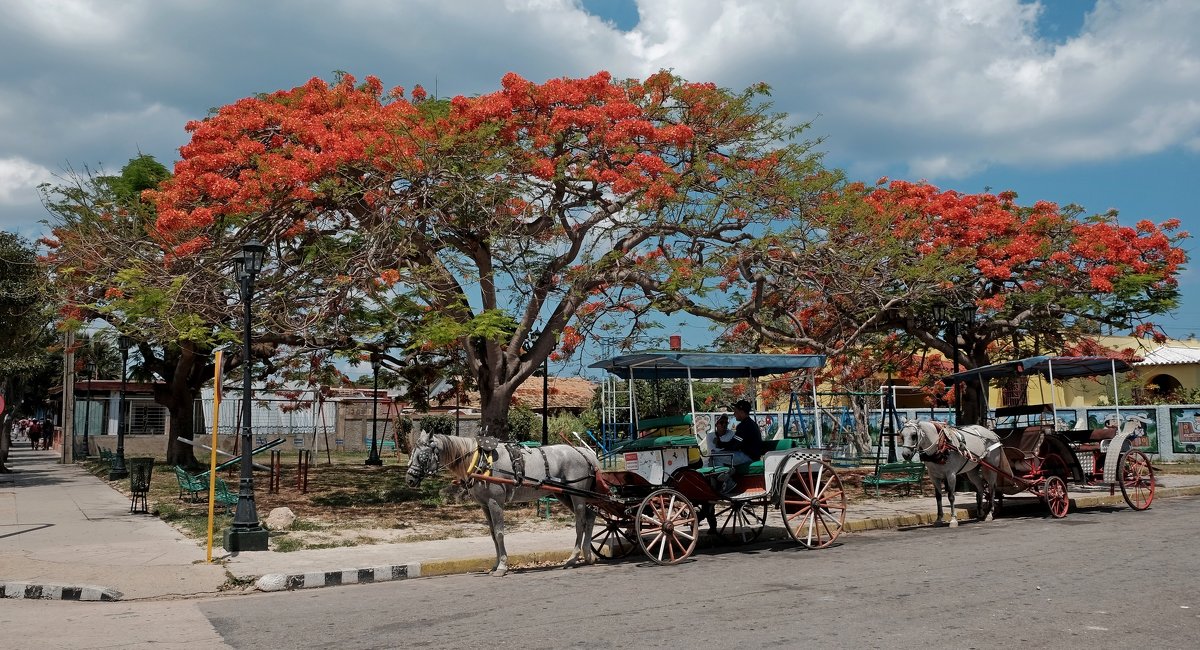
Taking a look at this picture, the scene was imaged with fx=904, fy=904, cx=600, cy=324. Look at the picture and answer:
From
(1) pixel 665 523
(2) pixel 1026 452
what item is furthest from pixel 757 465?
(2) pixel 1026 452

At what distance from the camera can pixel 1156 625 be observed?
7086 millimetres

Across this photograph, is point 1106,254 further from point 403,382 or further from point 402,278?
point 403,382

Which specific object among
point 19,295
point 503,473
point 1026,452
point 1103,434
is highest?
point 19,295

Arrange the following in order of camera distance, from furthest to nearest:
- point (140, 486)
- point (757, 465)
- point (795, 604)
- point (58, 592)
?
1. point (140, 486)
2. point (757, 465)
3. point (58, 592)
4. point (795, 604)

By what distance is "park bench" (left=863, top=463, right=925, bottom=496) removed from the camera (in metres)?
17.4

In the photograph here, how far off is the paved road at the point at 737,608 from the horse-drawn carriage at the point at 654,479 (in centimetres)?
58

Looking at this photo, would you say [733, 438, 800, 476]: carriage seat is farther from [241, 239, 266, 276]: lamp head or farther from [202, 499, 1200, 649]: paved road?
[241, 239, 266, 276]: lamp head

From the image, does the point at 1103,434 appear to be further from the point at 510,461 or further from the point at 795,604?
the point at 510,461

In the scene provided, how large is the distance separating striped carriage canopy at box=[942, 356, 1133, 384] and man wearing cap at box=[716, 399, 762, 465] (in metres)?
6.34

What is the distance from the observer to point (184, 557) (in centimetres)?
1187

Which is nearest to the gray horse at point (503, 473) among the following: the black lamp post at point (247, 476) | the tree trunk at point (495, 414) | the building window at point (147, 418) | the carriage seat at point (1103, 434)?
the black lamp post at point (247, 476)

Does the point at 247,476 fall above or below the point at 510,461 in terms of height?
below

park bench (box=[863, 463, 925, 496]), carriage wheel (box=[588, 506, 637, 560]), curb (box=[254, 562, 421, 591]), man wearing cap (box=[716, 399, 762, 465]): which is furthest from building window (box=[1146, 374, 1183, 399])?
curb (box=[254, 562, 421, 591])

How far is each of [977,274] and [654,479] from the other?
45.1 ft
